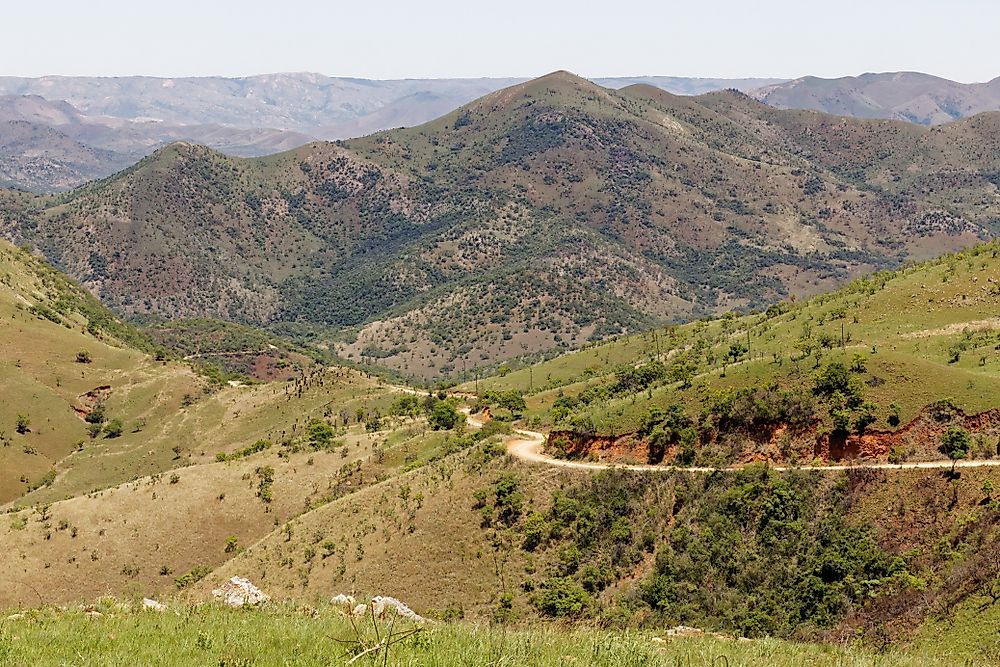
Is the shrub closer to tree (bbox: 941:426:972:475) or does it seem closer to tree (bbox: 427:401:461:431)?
tree (bbox: 427:401:461:431)

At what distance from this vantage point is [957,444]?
39.7 m

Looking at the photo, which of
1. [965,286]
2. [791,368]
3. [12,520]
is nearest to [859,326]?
[965,286]

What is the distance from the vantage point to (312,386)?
123250 mm

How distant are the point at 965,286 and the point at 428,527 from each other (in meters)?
54.9

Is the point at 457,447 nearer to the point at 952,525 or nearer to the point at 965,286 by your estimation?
the point at 952,525

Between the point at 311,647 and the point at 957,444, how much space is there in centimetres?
3627

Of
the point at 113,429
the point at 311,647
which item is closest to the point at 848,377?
the point at 311,647

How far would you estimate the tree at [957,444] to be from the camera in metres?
39.6

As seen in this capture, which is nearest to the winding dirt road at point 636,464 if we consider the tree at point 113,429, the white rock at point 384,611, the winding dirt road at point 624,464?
the winding dirt road at point 624,464

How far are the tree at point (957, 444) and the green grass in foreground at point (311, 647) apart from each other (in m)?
22.8

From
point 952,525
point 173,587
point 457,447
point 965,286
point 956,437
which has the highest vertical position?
point 965,286

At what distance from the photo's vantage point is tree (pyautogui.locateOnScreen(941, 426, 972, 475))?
39625 mm

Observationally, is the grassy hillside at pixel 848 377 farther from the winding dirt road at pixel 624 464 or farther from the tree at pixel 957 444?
the winding dirt road at pixel 624 464

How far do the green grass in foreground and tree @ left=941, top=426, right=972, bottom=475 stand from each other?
22760 millimetres
